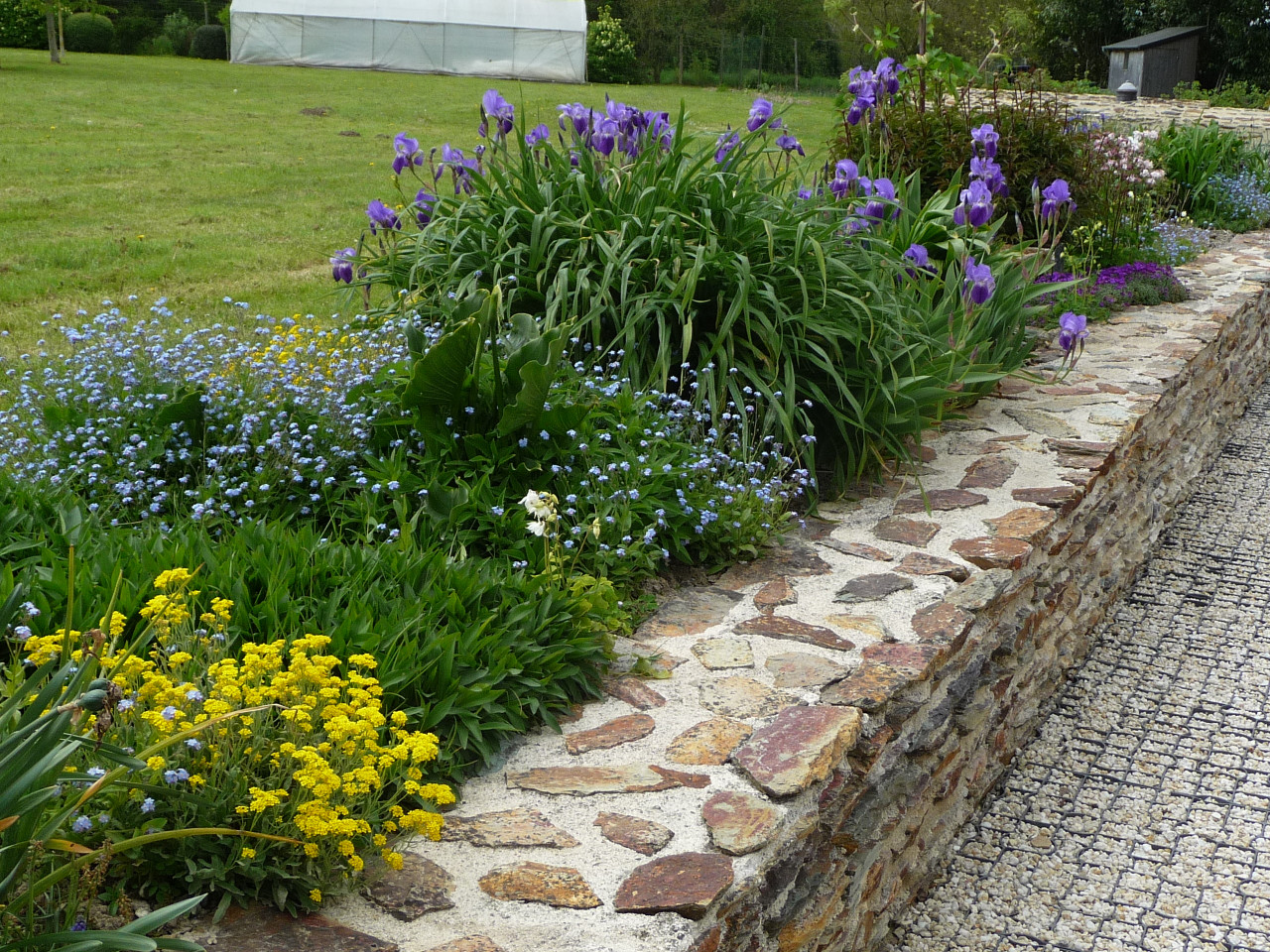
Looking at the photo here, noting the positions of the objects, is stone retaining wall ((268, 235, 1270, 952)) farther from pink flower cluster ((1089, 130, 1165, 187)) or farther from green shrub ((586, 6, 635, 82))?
green shrub ((586, 6, 635, 82))

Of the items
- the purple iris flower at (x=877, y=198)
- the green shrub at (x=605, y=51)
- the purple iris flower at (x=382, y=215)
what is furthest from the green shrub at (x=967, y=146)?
the green shrub at (x=605, y=51)

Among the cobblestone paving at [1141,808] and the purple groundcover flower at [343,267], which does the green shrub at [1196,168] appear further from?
the purple groundcover flower at [343,267]

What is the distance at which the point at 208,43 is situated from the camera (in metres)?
27.7

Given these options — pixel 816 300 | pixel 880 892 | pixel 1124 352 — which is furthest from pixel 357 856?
pixel 1124 352

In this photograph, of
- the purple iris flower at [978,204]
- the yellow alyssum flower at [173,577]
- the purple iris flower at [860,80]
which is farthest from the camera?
the purple iris flower at [860,80]

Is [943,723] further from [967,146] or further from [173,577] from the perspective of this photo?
[967,146]

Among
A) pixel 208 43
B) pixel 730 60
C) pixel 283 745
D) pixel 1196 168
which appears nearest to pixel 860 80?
pixel 283 745

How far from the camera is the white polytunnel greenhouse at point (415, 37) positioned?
24.8 m

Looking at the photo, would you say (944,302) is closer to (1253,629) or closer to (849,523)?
(849,523)

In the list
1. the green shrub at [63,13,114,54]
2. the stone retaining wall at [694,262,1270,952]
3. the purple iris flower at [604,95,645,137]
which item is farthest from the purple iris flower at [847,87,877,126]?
the green shrub at [63,13,114,54]

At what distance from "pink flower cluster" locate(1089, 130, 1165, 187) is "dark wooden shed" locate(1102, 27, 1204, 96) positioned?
423 inches

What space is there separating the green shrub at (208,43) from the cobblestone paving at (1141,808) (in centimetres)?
2859

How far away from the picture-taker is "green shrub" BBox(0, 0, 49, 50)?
81.3 ft

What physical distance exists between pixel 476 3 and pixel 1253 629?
2489 centimetres
